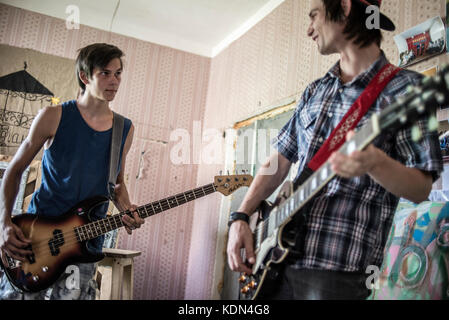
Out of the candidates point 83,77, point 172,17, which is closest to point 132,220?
point 83,77

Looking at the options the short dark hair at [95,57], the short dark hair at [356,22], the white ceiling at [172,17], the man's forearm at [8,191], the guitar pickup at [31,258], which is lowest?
the guitar pickup at [31,258]

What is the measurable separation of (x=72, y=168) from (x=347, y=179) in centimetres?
125

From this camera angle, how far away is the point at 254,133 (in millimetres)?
3441

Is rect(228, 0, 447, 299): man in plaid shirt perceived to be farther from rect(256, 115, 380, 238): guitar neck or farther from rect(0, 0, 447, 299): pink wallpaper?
rect(0, 0, 447, 299): pink wallpaper

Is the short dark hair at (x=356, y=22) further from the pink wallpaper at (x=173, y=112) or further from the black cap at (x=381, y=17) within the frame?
the pink wallpaper at (x=173, y=112)

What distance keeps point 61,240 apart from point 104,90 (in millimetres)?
790

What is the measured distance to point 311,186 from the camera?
2.91 ft

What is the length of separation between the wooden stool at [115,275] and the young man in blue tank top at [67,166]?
63cm

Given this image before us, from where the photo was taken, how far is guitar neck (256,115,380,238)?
2.39 ft

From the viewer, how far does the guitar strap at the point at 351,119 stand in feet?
3.12

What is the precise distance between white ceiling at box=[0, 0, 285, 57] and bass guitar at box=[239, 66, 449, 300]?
2902mm

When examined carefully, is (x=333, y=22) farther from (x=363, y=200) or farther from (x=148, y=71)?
(x=148, y=71)

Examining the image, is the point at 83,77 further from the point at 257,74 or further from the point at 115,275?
the point at 257,74

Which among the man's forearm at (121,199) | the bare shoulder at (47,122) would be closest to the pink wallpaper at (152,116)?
the man's forearm at (121,199)
